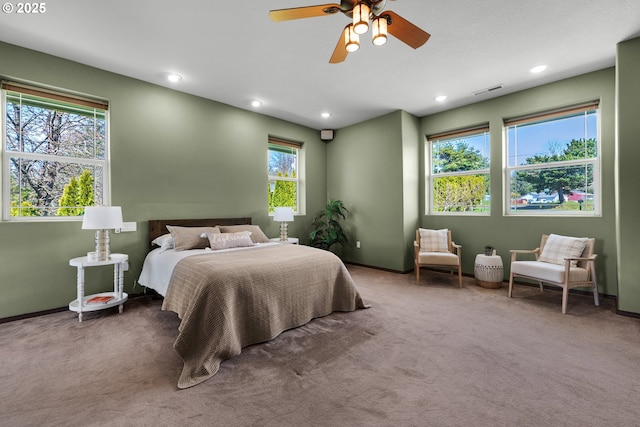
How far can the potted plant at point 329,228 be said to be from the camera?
5.39 metres

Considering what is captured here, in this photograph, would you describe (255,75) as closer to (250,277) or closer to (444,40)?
(444,40)

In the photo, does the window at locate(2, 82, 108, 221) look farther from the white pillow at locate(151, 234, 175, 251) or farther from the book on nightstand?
the book on nightstand

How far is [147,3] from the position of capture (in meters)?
2.29

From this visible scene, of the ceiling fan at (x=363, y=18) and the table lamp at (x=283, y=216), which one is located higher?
the ceiling fan at (x=363, y=18)

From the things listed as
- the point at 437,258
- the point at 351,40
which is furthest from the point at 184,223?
the point at 437,258

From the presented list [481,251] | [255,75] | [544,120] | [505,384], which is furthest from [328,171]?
[505,384]

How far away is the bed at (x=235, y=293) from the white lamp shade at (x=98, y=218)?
618 mm

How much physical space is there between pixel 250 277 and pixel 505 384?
1970 mm

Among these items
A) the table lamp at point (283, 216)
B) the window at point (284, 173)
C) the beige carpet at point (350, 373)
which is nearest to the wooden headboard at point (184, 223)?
the table lamp at point (283, 216)

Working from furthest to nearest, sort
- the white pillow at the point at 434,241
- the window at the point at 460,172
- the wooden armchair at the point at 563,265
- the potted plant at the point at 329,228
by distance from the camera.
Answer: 1. the potted plant at the point at 329,228
2. the window at the point at 460,172
3. the white pillow at the point at 434,241
4. the wooden armchair at the point at 563,265

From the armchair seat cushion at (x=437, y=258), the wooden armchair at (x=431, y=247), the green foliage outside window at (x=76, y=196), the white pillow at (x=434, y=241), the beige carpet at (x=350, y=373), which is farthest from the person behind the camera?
the white pillow at (x=434, y=241)

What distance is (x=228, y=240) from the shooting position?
11.4 feet

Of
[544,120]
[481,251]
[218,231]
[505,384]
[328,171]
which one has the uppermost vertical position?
[544,120]

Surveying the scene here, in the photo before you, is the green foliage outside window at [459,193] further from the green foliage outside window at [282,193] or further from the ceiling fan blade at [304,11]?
the ceiling fan blade at [304,11]
